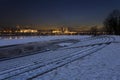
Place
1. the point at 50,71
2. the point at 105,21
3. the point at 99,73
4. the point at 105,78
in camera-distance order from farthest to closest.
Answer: the point at 105,21 < the point at 50,71 < the point at 99,73 < the point at 105,78

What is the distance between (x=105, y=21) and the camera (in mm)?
150500

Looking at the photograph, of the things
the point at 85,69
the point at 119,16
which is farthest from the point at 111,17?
the point at 85,69

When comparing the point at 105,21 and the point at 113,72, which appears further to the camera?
the point at 105,21

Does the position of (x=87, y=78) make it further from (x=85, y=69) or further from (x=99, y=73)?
(x=85, y=69)

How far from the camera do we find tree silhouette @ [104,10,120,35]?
135 metres

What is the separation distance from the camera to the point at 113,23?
139 meters

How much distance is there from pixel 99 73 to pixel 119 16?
134m

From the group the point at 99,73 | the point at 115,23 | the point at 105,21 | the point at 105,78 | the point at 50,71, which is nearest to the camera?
the point at 105,78

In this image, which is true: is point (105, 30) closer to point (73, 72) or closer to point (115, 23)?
point (115, 23)

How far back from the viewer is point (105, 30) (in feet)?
499

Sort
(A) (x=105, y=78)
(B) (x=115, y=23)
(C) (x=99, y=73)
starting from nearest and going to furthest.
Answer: (A) (x=105, y=78) < (C) (x=99, y=73) < (B) (x=115, y=23)

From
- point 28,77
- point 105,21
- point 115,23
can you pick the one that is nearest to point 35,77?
point 28,77

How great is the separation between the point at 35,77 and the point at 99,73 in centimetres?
315

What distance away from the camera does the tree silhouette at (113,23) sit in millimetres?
134625
